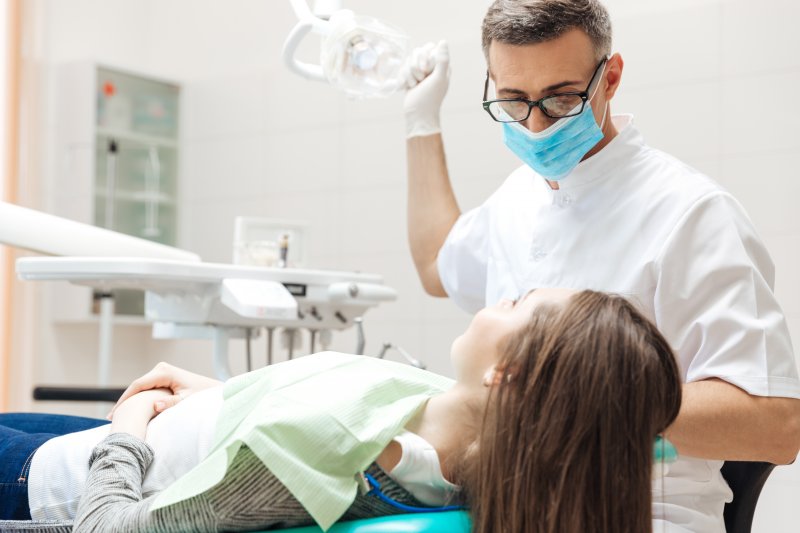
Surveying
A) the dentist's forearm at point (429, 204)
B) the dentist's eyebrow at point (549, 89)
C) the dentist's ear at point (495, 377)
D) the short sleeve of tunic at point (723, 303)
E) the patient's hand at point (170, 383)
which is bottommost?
the patient's hand at point (170, 383)

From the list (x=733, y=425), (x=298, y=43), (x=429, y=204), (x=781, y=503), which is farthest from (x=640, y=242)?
(x=781, y=503)

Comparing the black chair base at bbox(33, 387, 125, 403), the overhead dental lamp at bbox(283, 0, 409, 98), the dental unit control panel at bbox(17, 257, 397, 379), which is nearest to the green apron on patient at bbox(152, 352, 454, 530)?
the overhead dental lamp at bbox(283, 0, 409, 98)

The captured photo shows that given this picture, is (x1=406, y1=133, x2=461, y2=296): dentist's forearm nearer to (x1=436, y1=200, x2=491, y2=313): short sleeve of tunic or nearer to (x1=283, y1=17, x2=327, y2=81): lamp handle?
(x1=436, y1=200, x2=491, y2=313): short sleeve of tunic

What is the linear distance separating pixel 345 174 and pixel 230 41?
0.96 m

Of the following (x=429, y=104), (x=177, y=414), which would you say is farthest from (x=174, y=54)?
(x=177, y=414)

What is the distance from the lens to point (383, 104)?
13.4 feet

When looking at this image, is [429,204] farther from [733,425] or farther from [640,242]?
[733,425]

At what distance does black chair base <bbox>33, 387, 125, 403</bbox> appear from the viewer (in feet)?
9.52

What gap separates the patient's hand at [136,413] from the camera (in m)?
1.44

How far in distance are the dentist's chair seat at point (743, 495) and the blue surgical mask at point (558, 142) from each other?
56cm

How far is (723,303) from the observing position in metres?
1.45

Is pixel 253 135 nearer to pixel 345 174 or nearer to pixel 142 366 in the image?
pixel 345 174

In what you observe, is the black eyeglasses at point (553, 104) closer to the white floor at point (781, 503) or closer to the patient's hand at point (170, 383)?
the patient's hand at point (170, 383)

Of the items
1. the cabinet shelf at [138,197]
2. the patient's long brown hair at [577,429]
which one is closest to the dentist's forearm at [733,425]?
the patient's long brown hair at [577,429]
